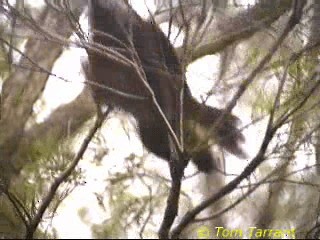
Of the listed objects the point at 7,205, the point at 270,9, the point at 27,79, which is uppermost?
the point at 270,9

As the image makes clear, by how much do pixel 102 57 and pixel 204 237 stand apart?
0.42 metres

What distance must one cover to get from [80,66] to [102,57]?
0.16ft

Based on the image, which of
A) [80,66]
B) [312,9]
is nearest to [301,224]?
[312,9]

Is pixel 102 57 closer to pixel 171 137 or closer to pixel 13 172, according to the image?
pixel 171 137

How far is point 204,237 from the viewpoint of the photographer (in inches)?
39.0

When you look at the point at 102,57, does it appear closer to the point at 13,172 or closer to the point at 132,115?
the point at 132,115

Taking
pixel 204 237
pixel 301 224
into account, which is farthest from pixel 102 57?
pixel 301 224

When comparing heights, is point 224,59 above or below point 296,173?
above

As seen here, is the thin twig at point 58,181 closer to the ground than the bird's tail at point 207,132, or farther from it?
closer to the ground

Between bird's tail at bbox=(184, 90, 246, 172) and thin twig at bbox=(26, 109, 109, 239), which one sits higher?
bird's tail at bbox=(184, 90, 246, 172)

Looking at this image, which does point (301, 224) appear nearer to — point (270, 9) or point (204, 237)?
point (204, 237)

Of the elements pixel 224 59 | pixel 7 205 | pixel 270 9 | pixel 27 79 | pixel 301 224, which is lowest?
pixel 7 205

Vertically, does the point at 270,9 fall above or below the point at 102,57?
above

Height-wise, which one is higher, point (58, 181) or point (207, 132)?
point (207, 132)
